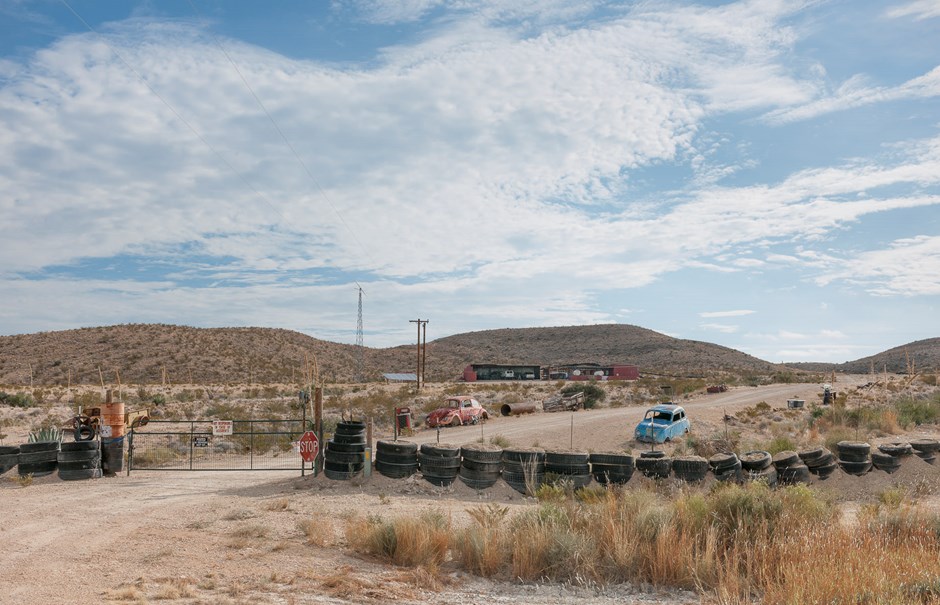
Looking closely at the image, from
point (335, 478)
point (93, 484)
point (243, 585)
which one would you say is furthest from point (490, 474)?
point (93, 484)

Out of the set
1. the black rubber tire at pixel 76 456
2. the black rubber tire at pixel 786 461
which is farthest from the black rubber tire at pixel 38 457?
the black rubber tire at pixel 786 461

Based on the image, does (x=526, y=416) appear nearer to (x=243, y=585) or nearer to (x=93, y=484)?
(x=93, y=484)

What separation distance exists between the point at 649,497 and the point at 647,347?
13453 cm

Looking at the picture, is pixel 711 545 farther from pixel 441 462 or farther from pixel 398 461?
pixel 398 461

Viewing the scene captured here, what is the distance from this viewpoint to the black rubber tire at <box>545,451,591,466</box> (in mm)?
17953

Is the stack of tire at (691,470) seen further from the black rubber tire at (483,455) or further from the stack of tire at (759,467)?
the black rubber tire at (483,455)

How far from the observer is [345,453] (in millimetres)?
19219

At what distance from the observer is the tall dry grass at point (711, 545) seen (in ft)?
30.7

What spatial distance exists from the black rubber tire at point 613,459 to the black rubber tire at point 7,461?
16.5m

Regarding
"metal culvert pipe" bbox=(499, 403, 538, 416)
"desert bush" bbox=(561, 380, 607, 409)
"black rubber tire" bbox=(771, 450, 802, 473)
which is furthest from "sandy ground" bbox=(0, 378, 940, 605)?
"desert bush" bbox=(561, 380, 607, 409)

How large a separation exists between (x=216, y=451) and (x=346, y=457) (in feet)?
37.4

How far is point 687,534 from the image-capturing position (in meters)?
11.5

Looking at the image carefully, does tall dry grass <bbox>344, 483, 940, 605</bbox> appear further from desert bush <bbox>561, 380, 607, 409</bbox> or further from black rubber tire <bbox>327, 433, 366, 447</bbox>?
desert bush <bbox>561, 380, 607, 409</bbox>

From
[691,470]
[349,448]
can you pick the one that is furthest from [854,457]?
[349,448]
